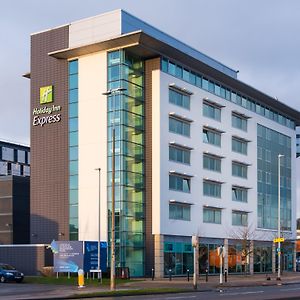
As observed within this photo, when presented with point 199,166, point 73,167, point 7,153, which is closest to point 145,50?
point 73,167

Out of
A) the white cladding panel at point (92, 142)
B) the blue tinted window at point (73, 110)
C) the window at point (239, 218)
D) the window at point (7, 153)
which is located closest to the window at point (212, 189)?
the window at point (239, 218)

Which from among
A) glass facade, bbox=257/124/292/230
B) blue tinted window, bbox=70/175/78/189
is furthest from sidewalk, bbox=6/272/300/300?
glass facade, bbox=257/124/292/230

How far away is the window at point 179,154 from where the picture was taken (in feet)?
205

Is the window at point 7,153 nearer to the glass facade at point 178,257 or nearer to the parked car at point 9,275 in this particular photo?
the glass facade at point 178,257

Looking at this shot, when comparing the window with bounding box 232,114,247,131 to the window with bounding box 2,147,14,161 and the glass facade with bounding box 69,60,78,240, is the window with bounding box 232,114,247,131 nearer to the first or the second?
the glass facade with bounding box 69,60,78,240

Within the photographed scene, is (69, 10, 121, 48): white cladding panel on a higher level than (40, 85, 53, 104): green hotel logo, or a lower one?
higher

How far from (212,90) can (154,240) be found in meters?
18.7

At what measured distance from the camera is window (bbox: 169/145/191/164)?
62.4 m

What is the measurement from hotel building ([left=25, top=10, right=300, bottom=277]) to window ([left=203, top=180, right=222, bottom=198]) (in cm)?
11

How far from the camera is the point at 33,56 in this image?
64750 mm

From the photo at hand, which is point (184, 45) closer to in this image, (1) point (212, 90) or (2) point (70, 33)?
(1) point (212, 90)

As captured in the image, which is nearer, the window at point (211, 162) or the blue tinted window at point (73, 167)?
the blue tinted window at point (73, 167)

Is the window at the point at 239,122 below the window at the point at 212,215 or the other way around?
the other way around

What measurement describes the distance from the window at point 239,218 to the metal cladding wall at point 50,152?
68.6ft
